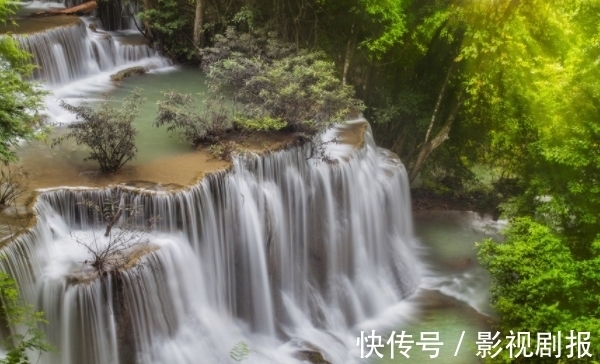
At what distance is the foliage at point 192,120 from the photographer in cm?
1347

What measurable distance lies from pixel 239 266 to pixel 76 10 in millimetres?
12262

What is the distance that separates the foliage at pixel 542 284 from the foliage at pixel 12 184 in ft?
29.7

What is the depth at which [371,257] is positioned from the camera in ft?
53.6

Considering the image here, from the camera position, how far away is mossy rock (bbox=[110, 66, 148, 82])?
59.0ft

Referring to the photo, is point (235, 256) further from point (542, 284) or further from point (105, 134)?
point (542, 284)

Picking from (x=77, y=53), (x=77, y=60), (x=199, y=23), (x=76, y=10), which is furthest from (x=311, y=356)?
(x=76, y=10)

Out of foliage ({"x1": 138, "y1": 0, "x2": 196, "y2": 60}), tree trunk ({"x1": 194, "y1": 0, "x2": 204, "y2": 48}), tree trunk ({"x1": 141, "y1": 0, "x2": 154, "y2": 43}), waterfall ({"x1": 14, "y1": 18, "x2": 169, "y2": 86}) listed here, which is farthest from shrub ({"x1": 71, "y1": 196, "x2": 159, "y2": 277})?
tree trunk ({"x1": 141, "y1": 0, "x2": 154, "y2": 43})

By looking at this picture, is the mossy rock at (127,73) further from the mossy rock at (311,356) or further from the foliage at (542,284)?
the foliage at (542,284)

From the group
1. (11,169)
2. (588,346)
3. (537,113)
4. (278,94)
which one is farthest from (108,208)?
(537,113)

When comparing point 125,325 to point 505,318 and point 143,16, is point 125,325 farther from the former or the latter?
point 143,16

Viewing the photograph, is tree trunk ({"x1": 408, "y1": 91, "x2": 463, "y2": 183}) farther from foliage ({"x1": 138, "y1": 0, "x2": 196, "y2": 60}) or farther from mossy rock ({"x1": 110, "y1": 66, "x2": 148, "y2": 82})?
mossy rock ({"x1": 110, "y1": 66, "x2": 148, "y2": 82})

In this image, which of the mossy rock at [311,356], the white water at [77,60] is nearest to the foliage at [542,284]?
the mossy rock at [311,356]

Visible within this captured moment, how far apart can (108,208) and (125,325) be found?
2.22 metres

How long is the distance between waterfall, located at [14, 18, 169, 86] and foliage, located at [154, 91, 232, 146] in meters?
4.01
